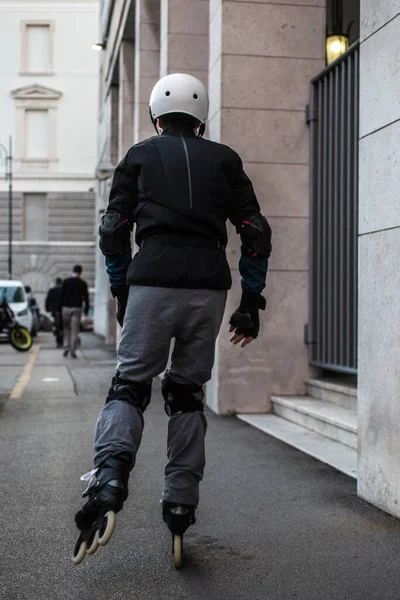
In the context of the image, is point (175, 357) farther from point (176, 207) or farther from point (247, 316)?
point (176, 207)

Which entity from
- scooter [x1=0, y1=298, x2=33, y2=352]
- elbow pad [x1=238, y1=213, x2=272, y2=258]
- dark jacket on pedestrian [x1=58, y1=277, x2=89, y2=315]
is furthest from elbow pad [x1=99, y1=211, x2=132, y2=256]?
scooter [x1=0, y1=298, x2=33, y2=352]

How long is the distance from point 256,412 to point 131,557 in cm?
484

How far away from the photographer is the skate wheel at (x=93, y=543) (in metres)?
3.26

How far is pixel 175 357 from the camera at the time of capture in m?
3.86

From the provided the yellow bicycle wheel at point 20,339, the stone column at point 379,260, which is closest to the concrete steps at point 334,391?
the stone column at point 379,260

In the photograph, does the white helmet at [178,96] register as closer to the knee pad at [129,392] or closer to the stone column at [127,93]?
the knee pad at [129,392]

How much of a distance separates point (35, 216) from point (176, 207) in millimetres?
46295

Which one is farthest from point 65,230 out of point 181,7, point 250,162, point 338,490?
point 338,490

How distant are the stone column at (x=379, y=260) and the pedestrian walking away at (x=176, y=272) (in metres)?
1.14

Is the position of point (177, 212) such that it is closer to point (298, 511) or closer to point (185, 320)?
point (185, 320)

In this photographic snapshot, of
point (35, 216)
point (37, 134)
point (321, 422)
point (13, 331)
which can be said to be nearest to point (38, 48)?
point (37, 134)

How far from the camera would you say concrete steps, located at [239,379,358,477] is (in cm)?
631

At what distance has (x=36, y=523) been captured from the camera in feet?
14.4

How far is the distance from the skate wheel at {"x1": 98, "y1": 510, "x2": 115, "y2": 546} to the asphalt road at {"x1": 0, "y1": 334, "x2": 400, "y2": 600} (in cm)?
22
